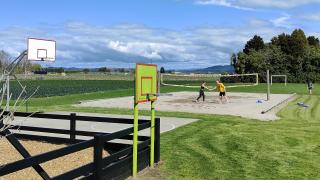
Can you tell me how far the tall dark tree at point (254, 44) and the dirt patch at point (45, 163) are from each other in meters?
73.2

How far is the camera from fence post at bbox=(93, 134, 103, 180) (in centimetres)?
773

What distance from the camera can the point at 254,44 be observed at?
83.9 m

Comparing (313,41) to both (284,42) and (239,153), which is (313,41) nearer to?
(284,42)

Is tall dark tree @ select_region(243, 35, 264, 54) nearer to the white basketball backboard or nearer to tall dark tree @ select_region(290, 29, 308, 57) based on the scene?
tall dark tree @ select_region(290, 29, 308, 57)

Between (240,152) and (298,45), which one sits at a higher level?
(298,45)

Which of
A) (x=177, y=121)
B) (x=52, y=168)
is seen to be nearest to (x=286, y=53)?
(x=177, y=121)

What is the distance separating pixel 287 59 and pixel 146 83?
71411 mm

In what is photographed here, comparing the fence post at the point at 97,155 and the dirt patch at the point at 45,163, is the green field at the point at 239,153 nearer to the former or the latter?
the dirt patch at the point at 45,163

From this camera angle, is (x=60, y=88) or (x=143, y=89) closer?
(x=143, y=89)

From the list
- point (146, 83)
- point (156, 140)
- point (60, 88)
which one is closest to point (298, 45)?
point (60, 88)

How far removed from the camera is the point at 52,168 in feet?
32.1

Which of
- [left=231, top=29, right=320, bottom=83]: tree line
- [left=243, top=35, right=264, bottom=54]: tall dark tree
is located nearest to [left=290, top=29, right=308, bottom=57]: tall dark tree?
[left=231, top=29, right=320, bottom=83]: tree line

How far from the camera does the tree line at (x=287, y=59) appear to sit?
252ft

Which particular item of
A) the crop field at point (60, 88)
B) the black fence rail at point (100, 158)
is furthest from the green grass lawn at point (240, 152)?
the crop field at point (60, 88)
